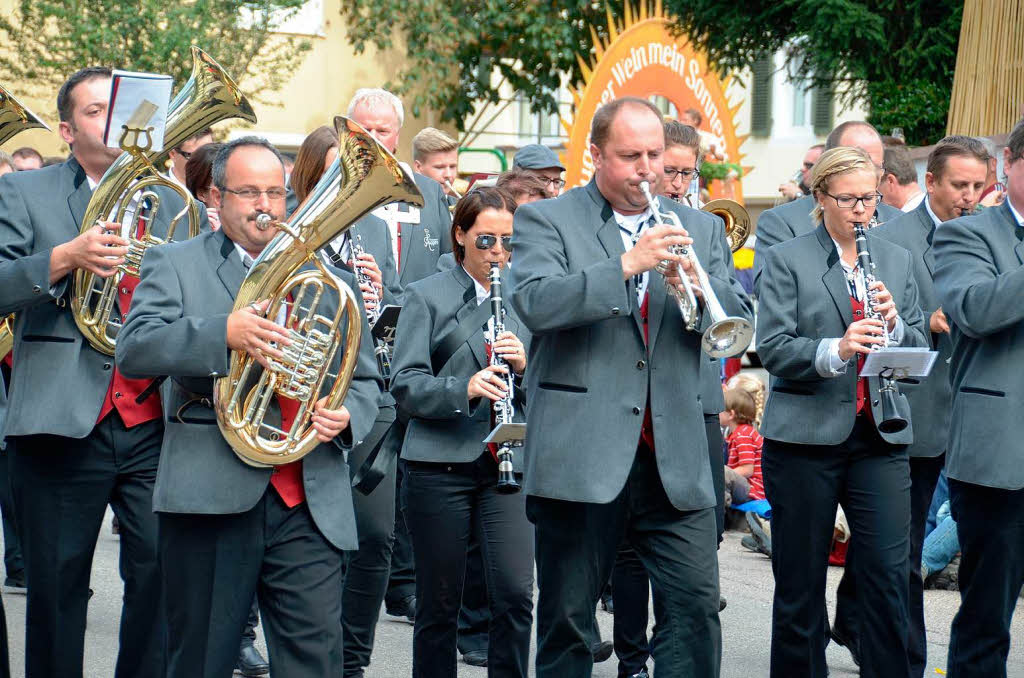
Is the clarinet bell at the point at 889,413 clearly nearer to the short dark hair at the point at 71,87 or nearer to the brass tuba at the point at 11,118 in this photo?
the short dark hair at the point at 71,87

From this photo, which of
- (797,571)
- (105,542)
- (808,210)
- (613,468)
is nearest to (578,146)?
(105,542)

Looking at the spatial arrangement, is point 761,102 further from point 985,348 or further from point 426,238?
point 985,348

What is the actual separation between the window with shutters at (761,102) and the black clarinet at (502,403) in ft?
86.4

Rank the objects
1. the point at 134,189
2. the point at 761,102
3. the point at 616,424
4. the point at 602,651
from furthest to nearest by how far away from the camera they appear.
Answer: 1. the point at 761,102
2. the point at 602,651
3. the point at 134,189
4. the point at 616,424

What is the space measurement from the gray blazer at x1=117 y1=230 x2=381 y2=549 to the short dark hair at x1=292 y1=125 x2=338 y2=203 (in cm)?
167

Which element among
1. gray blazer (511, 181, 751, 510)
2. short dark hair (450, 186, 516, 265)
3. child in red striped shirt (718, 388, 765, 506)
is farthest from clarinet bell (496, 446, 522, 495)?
child in red striped shirt (718, 388, 765, 506)

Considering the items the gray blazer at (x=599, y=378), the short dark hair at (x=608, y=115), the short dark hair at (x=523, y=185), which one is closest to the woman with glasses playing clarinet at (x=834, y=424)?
the gray blazer at (x=599, y=378)

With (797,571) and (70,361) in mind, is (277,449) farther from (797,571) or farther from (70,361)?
(797,571)

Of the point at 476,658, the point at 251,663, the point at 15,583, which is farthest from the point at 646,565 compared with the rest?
the point at 15,583

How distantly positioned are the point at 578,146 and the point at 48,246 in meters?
8.16

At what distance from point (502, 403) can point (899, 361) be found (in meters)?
1.41

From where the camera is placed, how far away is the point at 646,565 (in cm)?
493

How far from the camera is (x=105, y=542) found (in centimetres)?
999

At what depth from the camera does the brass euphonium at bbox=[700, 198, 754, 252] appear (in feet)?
27.8
